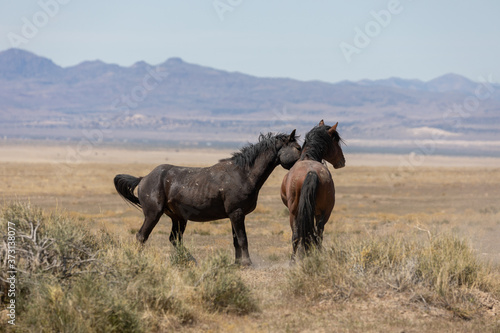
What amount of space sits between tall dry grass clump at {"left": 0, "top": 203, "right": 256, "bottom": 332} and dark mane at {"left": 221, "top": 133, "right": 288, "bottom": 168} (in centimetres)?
270

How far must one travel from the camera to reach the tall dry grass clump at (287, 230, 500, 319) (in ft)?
25.5

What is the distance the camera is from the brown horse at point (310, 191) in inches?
364

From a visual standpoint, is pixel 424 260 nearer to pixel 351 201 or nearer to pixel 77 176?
pixel 351 201

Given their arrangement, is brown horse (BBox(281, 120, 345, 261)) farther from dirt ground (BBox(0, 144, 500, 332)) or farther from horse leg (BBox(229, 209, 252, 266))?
horse leg (BBox(229, 209, 252, 266))

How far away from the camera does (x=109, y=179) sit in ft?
133

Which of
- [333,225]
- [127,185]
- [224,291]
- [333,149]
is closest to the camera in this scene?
[224,291]

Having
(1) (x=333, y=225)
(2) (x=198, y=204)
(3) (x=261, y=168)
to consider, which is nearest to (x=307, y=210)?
(3) (x=261, y=168)

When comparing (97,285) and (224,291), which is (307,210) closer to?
(224,291)

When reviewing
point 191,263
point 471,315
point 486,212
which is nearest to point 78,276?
point 191,263

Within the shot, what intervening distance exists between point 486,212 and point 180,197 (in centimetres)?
1591

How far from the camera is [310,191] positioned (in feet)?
30.5

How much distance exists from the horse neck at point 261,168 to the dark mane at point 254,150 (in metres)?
0.06

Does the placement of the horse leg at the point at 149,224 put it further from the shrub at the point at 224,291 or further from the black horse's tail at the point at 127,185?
the shrub at the point at 224,291

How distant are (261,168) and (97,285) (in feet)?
14.4
